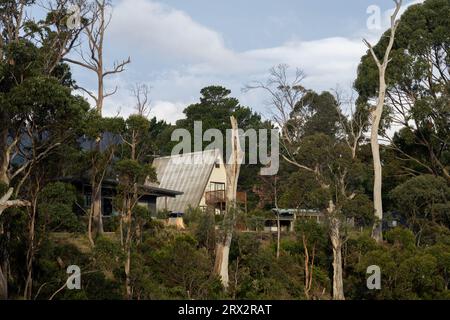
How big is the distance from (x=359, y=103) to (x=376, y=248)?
1134 cm

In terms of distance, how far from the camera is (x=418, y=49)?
102 ft

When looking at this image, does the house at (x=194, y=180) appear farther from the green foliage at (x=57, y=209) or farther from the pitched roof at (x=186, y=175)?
the green foliage at (x=57, y=209)

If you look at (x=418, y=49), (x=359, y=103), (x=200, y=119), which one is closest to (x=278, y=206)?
(x=359, y=103)

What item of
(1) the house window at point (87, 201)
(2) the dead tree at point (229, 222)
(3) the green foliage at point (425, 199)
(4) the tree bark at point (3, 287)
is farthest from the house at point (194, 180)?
(4) the tree bark at point (3, 287)

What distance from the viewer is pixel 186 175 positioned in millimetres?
37031

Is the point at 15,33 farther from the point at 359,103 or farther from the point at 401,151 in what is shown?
the point at 401,151

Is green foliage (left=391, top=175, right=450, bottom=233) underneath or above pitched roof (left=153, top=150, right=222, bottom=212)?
underneath
